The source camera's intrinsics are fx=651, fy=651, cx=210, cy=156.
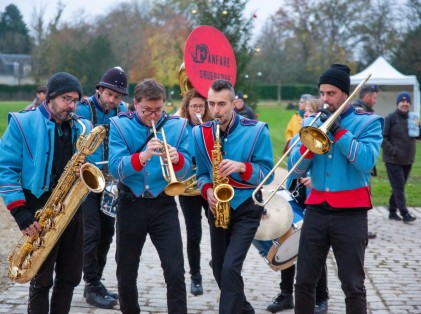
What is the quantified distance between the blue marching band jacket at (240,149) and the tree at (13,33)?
18.5 meters

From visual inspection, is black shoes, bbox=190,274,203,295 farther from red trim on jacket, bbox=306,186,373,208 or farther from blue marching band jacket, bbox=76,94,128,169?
red trim on jacket, bbox=306,186,373,208

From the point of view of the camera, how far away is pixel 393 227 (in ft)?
33.6

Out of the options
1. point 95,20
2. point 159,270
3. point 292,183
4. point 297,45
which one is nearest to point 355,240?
point 292,183

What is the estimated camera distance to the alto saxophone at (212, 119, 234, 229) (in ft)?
15.9

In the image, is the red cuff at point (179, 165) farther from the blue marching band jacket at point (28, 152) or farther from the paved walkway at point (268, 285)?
the paved walkway at point (268, 285)

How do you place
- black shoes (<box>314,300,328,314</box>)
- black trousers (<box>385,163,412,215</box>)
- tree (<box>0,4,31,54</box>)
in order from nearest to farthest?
black shoes (<box>314,300,328,314</box>)
black trousers (<box>385,163,412,215</box>)
tree (<box>0,4,31,54</box>)

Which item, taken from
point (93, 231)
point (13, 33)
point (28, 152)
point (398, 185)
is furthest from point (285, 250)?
point (13, 33)

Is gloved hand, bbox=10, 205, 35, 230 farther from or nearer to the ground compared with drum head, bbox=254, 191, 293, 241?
farther from the ground

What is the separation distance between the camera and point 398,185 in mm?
10555

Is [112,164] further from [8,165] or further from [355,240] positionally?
[355,240]

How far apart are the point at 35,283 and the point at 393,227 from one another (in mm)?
6832

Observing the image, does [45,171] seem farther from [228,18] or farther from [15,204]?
[228,18]

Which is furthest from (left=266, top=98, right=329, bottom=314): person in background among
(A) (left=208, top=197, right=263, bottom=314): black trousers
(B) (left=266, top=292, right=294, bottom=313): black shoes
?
(A) (left=208, top=197, right=263, bottom=314): black trousers

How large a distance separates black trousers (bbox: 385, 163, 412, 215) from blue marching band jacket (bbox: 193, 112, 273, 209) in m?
6.03
